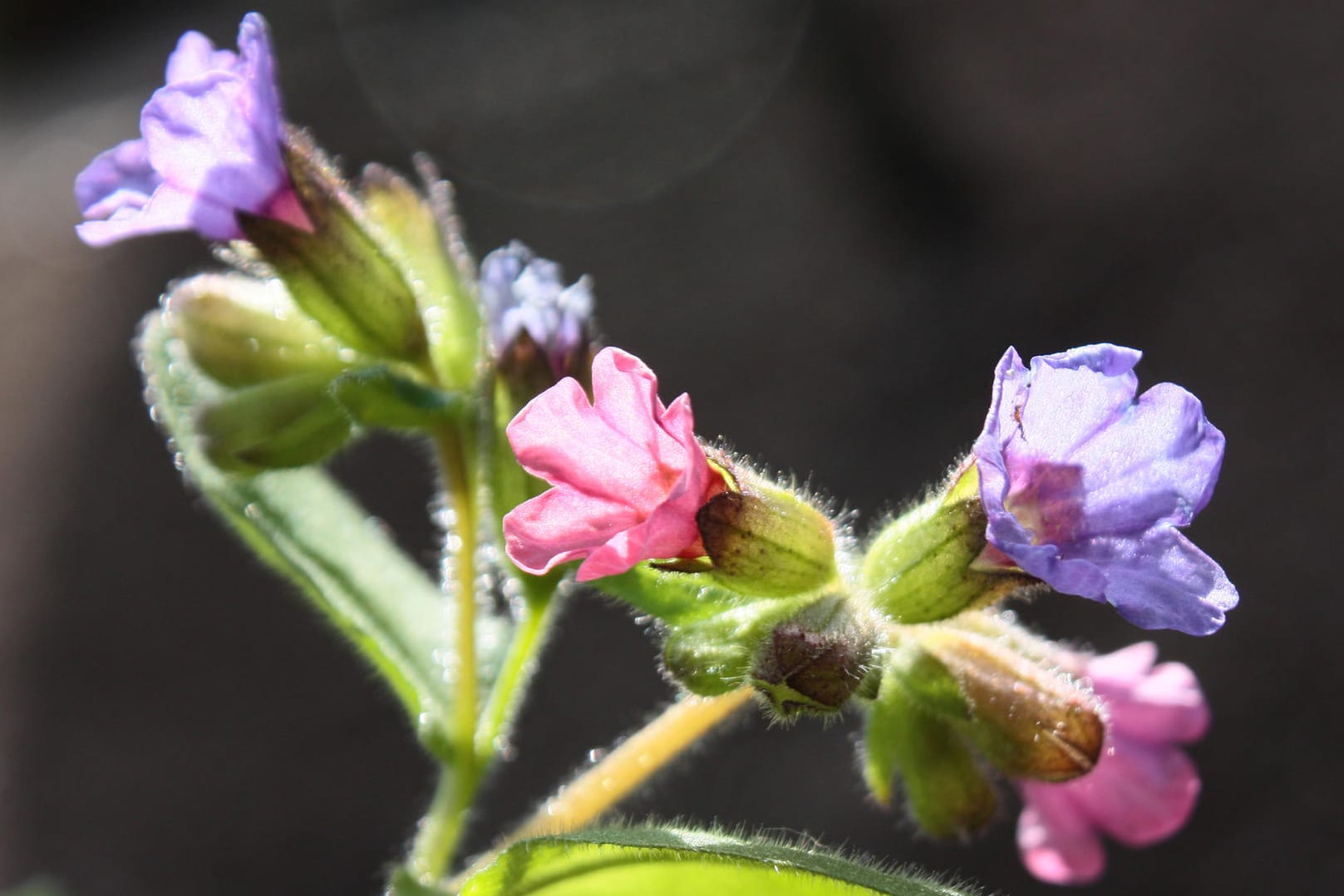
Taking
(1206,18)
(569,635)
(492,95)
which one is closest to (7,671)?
(569,635)

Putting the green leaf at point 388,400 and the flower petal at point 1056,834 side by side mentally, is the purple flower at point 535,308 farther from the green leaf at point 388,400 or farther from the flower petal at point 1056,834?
the flower petal at point 1056,834

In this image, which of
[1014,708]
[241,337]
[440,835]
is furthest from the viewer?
[241,337]

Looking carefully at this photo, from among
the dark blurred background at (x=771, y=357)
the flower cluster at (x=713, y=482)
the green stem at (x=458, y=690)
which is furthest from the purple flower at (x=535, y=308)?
the dark blurred background at (x=771, y=357)

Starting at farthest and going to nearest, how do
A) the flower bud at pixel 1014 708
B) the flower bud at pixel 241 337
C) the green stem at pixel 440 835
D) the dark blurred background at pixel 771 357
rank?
the dark blurred background at pixel 771 357 < the flower bud at pixel 241 337 < the green stem at pixel 440 835 < the flower bud at pixel 1014 708

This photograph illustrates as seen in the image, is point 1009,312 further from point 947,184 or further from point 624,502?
point 624,502

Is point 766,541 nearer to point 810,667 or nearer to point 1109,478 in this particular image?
point 810,667

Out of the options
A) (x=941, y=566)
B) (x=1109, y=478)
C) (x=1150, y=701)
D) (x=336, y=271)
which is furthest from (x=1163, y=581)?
(x=336, y=271)
